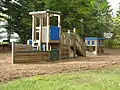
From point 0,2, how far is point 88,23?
36.8 ft

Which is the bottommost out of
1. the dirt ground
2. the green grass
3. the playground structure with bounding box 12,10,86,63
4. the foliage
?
the green grass

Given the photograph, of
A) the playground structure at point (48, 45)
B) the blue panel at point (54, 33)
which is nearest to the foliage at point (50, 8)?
the playground structure at point (48, 45)

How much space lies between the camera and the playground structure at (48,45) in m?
14.6

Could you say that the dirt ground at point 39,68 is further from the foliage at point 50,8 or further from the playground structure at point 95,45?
the foliage at point 50,8

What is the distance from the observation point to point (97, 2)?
43.1 metres

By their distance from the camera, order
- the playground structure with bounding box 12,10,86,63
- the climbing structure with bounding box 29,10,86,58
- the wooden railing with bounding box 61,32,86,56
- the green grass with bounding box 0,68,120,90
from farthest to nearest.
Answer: the wooden railing with bounding box 61,32,86,56 < the climbing structure with bounding box 29,10,86,58 < the playground structure with bounding box 12,10,86,63 < the green grass with bounding box 0,68,120,90

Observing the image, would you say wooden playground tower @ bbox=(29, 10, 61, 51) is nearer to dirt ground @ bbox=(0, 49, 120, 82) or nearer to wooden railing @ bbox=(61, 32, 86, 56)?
wooden railing @ bbox=(61, 32, 86, 56)

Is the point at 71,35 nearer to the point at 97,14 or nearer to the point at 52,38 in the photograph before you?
the point at 52,38

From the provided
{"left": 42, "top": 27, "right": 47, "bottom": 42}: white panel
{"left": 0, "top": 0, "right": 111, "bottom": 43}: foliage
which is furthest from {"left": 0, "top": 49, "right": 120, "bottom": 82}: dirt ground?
{"left": 0, "top": 0, "right": 111, "bottom": 43}: foliage

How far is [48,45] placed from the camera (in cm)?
1658

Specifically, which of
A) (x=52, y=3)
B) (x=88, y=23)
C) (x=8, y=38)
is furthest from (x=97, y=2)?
(x=8, y=38)

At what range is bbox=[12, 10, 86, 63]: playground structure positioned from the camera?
14.6 m

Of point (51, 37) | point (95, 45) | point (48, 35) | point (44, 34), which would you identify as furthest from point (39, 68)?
point (95, 45)

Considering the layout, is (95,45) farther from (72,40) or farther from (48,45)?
(48,45)
